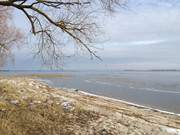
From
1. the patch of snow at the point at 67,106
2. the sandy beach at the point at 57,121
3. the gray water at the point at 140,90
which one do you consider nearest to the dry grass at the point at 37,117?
the sandy beach at the point at 57,121

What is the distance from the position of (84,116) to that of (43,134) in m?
2.10

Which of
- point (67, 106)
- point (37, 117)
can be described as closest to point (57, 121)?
point (37, 117)

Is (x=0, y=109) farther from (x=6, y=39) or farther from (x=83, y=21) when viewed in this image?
(x=6, y=39)

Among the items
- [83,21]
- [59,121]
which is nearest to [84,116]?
[59,121]

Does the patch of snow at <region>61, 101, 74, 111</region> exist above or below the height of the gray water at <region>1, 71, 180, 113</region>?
above

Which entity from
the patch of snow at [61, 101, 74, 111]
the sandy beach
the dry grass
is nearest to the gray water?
the patch of snow at [61, 101, 74, 111]

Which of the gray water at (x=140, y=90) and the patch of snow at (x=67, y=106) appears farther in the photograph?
the gray water at (x=140, y=90)

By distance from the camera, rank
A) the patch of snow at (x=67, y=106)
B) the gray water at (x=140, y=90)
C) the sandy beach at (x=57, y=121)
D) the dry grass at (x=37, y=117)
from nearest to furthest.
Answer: the dry grass at (x=37, y=117) < the sandy beach at (x=57, y=121) < the patch of snow at (x=67, y=106) < the gray water at (x=140, y=90)

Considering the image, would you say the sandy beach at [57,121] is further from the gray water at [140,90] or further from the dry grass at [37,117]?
the gray water at [140,90]

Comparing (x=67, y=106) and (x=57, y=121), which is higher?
(x=67, y=106)

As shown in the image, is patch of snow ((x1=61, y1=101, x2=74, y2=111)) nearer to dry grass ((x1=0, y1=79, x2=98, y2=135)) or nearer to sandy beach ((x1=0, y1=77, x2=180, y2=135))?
sandy beach ((x1=0, y1=77, x2=180, y2=135))

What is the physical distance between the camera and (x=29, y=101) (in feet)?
40.6

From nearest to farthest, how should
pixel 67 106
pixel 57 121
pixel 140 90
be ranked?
pixel 57 121 → pixel 67 106 → pixel 140 90

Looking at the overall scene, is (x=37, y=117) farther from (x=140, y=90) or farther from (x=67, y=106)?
(x=140, y=90)
